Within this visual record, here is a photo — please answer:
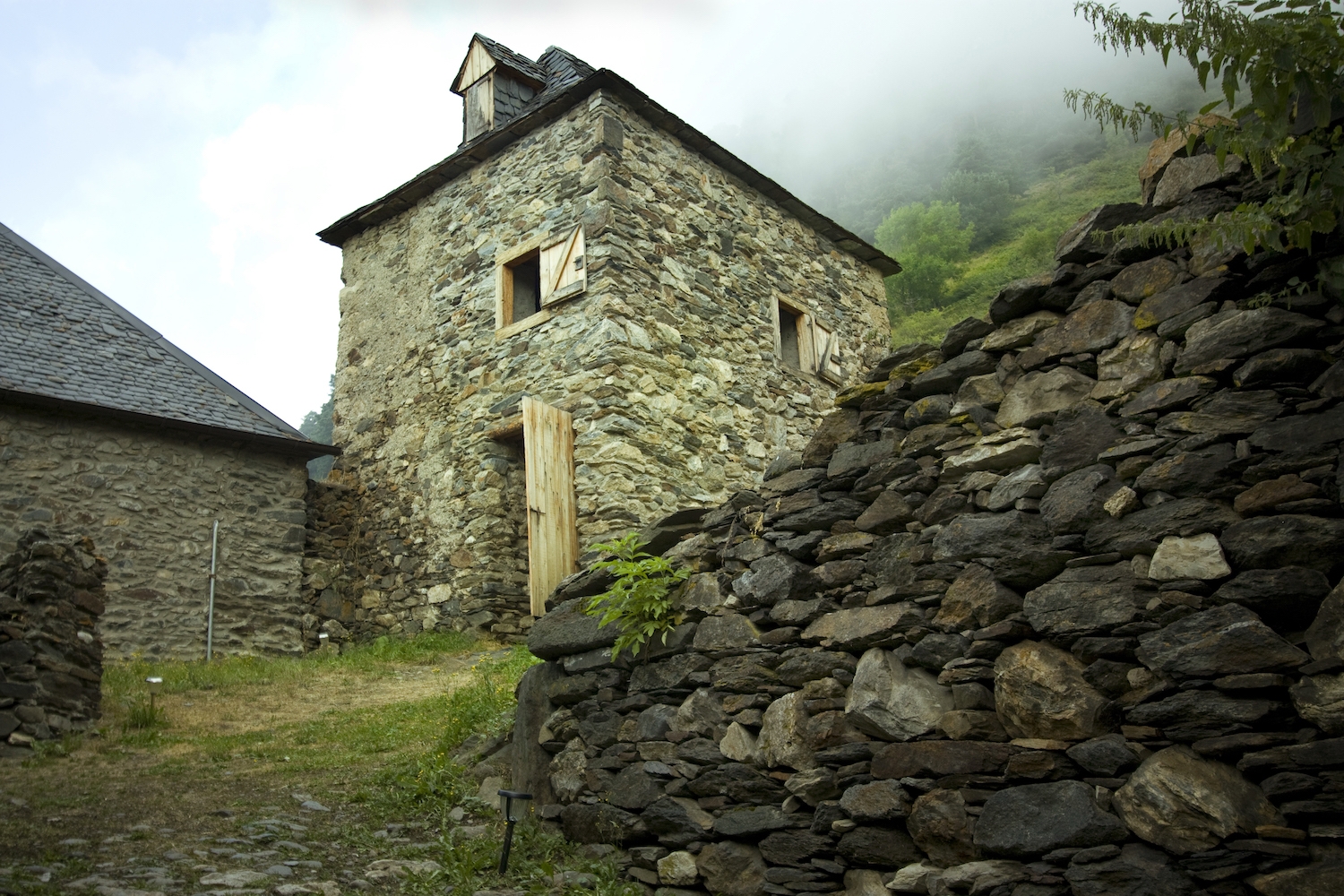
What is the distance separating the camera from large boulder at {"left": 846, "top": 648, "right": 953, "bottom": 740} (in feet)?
11.6

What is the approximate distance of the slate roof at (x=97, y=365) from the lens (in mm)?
10383

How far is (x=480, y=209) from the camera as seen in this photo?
11391 mm

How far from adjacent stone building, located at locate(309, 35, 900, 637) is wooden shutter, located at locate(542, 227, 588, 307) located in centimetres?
3

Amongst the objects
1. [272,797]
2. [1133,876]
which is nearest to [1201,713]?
[1133,876]

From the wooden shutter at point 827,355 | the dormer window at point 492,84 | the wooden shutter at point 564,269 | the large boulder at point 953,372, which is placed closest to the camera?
the large boulder at point 953,372

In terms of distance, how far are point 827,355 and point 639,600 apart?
807 cm

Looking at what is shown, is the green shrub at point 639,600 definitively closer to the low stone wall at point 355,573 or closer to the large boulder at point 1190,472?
the large boulder at point 1190,472

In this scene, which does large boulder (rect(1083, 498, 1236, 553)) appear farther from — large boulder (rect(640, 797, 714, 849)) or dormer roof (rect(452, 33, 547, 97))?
dormer roof (rect(452, 33, 547, 97))

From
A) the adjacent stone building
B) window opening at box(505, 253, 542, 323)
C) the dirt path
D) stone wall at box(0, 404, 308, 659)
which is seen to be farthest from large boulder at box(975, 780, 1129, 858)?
stone wall at box(0, 404, 308, 659)

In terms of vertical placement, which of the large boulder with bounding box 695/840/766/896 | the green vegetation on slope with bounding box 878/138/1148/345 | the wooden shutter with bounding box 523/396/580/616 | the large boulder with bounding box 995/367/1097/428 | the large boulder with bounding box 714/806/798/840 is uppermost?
the green vegetation on slope with bounding box 878/138/1148/345

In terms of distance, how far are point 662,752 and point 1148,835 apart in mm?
2222

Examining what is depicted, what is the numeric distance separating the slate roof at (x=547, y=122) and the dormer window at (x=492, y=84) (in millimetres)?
120

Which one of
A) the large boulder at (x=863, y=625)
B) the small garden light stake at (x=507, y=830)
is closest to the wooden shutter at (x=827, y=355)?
the large boulder at (x=863, y=625)

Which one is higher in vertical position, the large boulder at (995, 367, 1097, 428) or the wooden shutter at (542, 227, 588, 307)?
the wooden shutter at (542, 227, 588, 307)
